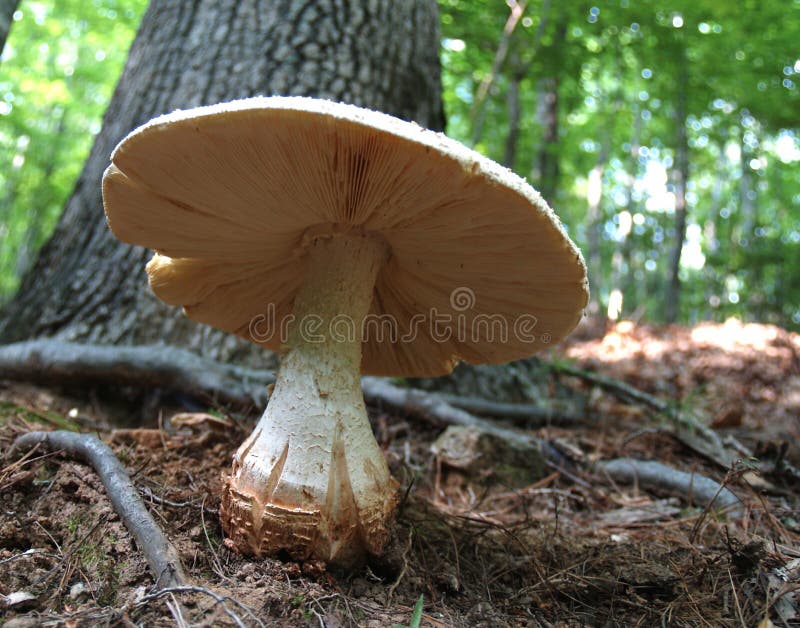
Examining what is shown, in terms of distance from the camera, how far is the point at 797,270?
10133mm

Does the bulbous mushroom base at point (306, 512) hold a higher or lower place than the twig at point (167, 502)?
higher

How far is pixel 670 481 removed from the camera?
104 inches

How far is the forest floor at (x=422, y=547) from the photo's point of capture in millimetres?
1378

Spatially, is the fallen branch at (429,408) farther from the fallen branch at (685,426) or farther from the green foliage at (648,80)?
the green foliage at (648,80)

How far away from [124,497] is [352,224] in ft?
3.77

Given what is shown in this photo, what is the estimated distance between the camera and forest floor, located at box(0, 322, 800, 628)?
4.52 ft

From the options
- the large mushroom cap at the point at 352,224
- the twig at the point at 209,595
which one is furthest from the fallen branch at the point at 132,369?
the twig at the point at 209,595

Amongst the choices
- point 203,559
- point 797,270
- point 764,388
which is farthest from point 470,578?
point 797,270

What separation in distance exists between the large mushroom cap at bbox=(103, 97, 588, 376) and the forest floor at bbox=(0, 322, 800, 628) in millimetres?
635

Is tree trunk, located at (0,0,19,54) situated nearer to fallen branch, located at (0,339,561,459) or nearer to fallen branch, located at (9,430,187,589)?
fallen branch, located at (0,339,561,459)

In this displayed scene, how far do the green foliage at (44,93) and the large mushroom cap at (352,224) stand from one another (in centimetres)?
1236

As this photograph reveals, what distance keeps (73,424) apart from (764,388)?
666 centimetres

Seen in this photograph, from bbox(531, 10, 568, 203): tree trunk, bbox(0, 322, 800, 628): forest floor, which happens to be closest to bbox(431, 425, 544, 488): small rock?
bbox(0, 322, 800, 628): forest floor

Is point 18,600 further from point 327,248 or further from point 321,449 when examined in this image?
point 327,248
